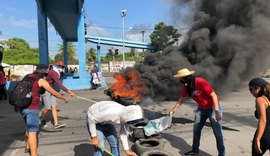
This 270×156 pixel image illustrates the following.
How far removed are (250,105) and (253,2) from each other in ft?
13.3

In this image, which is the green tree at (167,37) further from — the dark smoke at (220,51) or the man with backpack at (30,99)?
the man with backpack at (30,99)

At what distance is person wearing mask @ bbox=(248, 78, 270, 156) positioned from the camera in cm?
375

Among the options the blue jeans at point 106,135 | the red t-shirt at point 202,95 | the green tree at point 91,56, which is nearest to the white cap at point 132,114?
the blue jeans at point 106,135

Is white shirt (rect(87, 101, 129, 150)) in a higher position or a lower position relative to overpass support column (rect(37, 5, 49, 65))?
lower

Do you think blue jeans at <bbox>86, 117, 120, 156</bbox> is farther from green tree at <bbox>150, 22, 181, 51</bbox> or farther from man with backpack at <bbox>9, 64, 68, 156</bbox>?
green tree at <bbox>150, 22, 181, 51</bbox>

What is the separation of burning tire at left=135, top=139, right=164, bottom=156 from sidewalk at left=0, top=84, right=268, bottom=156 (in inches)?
11.6

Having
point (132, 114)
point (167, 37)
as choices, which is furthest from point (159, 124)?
point (167, 37)

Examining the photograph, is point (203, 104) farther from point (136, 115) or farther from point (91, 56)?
point (91, 56)

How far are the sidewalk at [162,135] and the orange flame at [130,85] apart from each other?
828 millimetres

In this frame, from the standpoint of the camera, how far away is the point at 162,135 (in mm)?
7168

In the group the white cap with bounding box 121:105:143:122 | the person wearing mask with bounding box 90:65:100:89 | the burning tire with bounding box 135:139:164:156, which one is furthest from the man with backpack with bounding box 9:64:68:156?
the person wearing mask with bounding box 90:65:100:89

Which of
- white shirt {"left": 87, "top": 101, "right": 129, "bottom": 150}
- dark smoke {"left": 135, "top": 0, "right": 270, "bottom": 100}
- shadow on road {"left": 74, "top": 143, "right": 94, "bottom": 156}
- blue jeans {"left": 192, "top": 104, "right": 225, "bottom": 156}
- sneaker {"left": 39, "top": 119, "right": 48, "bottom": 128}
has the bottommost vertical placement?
shadow on road {"left": 74, "top": 143, "right": 94, "bottom": 156}

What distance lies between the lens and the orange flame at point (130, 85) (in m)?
9.65

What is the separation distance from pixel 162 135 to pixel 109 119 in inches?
130
